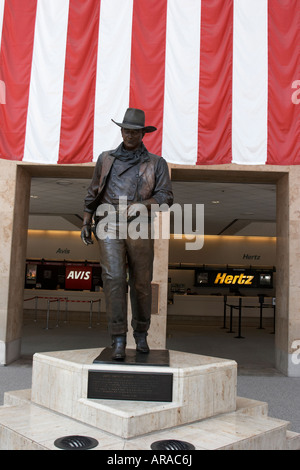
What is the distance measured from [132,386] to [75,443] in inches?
26.9

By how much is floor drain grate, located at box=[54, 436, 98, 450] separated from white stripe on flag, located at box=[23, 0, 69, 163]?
4767mm

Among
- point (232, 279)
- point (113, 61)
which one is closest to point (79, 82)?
point (113, 61)

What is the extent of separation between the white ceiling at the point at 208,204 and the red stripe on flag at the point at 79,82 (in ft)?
9.40

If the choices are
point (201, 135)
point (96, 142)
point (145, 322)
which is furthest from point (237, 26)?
point (145, 322)

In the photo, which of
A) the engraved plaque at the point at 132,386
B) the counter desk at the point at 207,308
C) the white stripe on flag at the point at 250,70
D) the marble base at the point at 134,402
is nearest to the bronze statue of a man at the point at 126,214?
the engraved plaque at the point at 132,386

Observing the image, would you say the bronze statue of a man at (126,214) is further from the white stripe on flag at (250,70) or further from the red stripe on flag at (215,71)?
the white stripe on flag at (250,70)

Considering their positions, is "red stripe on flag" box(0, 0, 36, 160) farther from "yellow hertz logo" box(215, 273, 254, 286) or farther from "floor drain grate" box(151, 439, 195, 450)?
"yellow hertz logo" box(215, 273, 254, 286)

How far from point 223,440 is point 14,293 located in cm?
583

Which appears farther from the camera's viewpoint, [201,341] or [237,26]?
[201,341]

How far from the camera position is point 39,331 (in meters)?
12.6

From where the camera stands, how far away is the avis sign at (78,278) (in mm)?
18297

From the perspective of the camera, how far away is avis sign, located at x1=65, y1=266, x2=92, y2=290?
60.0 ft

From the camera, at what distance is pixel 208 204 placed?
1280cm
